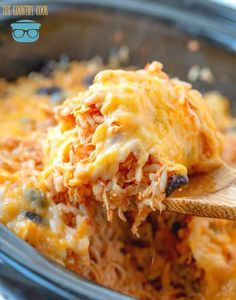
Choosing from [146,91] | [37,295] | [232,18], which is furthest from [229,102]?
[37,295]

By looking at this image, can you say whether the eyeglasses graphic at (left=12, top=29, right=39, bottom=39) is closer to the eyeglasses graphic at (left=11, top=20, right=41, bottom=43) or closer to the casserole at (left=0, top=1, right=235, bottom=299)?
the eyeglasses graphic at (left=11, top=20, right=41, bottom=43)

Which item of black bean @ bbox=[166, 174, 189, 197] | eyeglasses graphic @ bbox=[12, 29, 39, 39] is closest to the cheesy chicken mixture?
black bean @ bbox=[166, 174, 189, 197]

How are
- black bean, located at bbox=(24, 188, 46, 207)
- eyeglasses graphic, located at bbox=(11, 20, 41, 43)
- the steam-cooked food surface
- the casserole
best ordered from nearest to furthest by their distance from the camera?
1. the steam-cooked food surface
2. black bean, located at bbox=(24, 188, 46, 207)
3. eyeglasses graphic, located at bbox=(11, 20, 41, 43)
4. the casserole

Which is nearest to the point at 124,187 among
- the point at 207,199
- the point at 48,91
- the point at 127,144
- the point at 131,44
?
the point at 127,144

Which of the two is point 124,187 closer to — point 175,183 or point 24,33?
point 175,183

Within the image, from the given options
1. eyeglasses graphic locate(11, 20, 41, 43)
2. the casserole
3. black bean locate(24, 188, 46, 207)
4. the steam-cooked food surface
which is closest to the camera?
the steam-cooked food surface

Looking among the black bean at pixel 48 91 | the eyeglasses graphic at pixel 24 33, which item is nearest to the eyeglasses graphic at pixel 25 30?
the eyeglasses graphic at pixel 24 33
